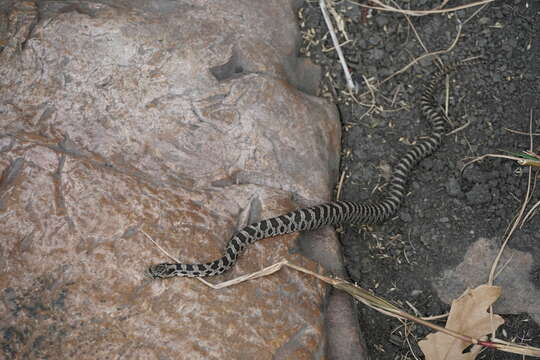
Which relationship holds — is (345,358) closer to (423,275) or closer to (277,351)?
(277,351)

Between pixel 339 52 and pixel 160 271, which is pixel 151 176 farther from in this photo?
pixel 339 52

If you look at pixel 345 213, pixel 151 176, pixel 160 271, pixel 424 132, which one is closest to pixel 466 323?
pixel 345 213

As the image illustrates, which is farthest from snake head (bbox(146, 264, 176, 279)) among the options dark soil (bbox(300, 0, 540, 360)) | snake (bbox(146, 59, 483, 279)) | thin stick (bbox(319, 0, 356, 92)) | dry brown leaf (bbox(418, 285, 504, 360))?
thin stick (bbox(319, 0, 356, 92))

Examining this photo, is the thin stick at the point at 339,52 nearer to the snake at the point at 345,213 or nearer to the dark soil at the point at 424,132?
the dark soil at the point at 424,132

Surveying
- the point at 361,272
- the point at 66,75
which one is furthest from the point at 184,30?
the point at 361,272

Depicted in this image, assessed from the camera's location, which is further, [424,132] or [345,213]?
[424,132]

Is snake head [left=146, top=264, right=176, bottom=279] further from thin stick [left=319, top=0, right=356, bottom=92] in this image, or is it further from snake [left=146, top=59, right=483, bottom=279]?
thin stick [left=319, top=0, right=356, bottom=92]
